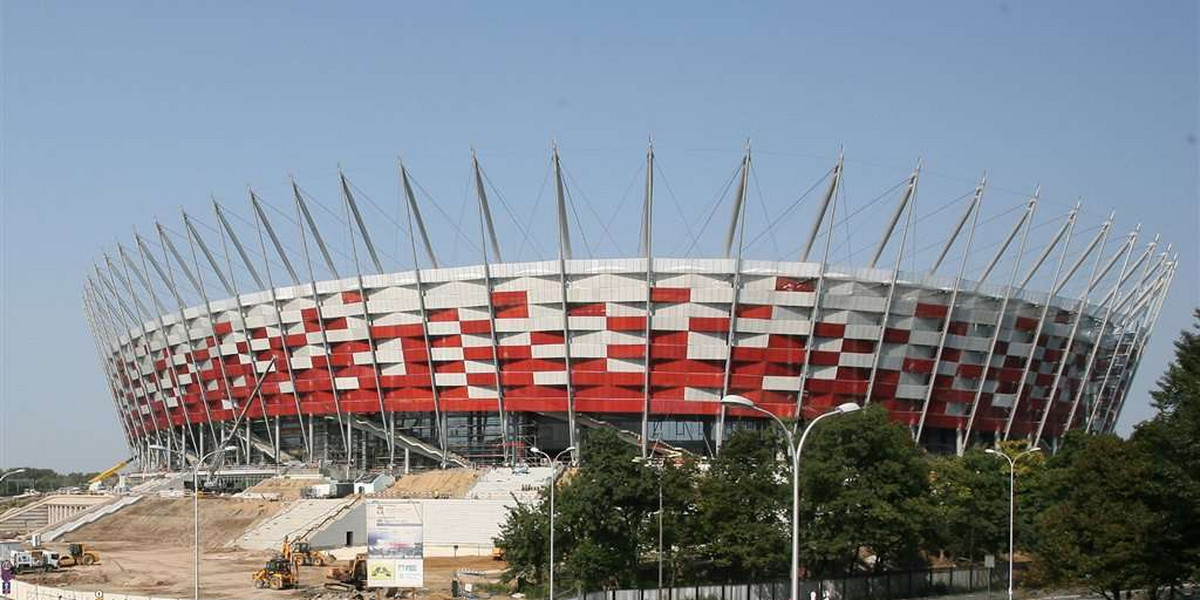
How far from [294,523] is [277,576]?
1079 inches

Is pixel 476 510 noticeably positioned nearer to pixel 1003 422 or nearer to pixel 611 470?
pixel 611 470

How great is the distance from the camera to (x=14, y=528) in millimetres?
118375

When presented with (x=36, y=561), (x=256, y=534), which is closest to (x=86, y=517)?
(x=256, y=534)

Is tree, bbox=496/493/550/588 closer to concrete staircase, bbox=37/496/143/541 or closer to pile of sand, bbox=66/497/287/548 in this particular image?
pile of sand, bbox=66/497/287/548

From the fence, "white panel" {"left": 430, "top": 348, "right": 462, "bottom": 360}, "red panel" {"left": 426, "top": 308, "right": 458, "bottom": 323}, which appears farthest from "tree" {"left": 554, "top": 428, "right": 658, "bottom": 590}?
"white panel" {"left": 430, "top": 348, "right": 462, "bottom": 360}

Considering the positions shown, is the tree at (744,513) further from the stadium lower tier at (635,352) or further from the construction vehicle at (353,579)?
the stadium lower tier at (635,352)

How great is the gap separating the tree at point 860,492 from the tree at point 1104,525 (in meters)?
6.62

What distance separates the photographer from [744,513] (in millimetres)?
61500

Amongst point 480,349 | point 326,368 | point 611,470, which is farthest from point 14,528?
point 611,470

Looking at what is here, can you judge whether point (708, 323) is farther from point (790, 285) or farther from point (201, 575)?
point (201, 575)

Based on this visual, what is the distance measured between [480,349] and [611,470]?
44.5 metres

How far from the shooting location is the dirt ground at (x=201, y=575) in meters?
62.8

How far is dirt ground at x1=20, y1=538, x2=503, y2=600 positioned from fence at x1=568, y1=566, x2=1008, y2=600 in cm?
991

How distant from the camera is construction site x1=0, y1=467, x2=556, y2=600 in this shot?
65875 millimetres
